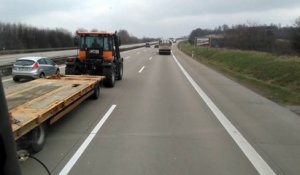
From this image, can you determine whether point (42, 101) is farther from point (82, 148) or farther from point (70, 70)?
point (70, 70)

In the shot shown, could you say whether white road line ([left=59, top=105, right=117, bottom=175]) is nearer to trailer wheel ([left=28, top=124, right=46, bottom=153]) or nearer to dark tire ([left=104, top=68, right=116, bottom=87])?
trailer wheel ([left=28, top=124, right=46, bottom=153])

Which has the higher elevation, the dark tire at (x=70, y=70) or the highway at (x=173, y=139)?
the dark tire at (x=70, y=70)

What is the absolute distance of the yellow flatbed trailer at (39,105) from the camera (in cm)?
777

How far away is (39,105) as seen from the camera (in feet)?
31.1

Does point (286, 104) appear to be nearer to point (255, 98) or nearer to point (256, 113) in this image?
point (255, 98)

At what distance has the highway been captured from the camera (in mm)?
7148

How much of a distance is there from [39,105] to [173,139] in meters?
2.94

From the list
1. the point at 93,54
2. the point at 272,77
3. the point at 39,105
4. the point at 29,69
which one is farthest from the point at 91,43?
the point at 39,105

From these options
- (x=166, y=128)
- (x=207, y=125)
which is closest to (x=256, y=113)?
Answer: (x=207, y=125)

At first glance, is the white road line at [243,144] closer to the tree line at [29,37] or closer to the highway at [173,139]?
the highway at [173,139]

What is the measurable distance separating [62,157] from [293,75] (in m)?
18.9

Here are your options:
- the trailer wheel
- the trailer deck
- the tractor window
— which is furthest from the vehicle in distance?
the trailer wheel

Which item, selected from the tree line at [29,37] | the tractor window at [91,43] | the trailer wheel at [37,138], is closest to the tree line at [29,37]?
the tree line at [29,37]

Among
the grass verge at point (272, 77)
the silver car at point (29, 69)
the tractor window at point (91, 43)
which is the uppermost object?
the tractor window at point (91, 43)
